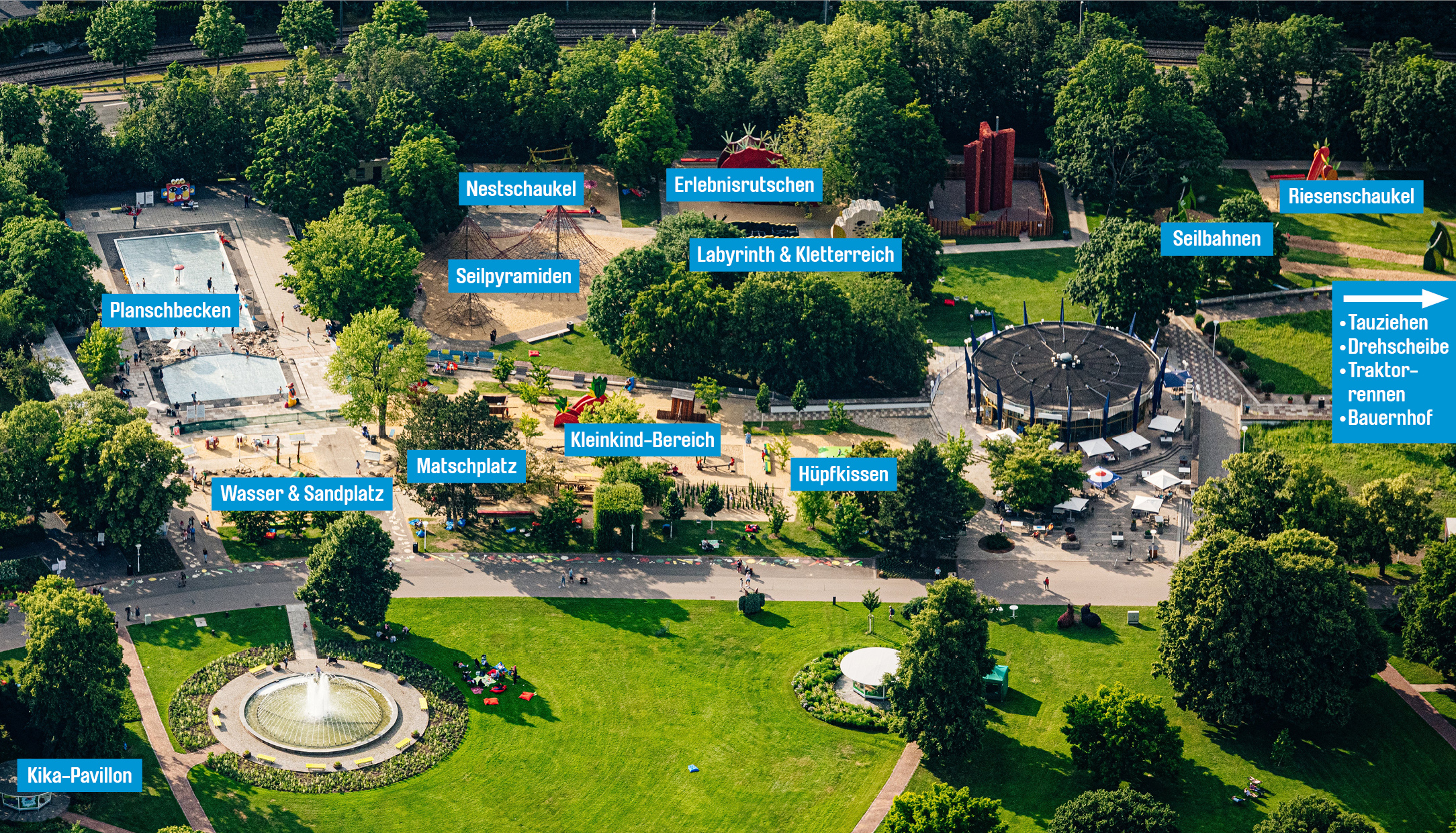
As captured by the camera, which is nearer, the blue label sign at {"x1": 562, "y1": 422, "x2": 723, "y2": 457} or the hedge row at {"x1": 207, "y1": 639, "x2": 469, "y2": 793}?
the hedge row at {"x1": 207, "y1": 639, "x2": 469, "y2": 793}

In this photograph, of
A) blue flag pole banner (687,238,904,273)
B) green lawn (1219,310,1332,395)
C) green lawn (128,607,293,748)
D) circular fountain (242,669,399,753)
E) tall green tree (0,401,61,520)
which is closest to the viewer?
circular fountain (242,669,399,753)

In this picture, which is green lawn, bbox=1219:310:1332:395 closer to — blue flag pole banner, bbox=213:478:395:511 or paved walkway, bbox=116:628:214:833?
blue flag pole banner, bbox=213:478:395:511

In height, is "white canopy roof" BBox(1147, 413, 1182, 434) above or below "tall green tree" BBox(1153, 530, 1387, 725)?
above

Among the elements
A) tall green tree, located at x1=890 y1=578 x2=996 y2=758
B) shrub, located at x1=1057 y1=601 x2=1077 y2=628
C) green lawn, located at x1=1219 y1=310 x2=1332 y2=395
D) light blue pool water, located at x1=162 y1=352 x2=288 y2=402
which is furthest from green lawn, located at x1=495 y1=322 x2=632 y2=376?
green lawn, located at x1=1219 y1=310 x2=1332 y2=395

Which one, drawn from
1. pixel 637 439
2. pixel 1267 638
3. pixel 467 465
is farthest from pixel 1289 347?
pixel 467 465

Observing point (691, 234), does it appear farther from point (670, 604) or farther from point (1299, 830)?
point (1299, 830)

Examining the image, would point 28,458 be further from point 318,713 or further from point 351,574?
point 318,713

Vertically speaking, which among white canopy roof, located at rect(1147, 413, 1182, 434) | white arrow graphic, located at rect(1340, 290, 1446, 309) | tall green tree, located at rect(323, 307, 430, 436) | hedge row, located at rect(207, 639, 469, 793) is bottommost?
hedge row, located at rect(207, 639, 469, 793)

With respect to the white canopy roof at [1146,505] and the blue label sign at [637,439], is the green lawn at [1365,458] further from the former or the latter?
the blue label sign at [637,439]

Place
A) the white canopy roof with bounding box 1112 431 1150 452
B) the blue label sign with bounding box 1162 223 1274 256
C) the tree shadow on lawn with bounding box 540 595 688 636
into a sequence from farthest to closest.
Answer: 1. the blue label sign with bounding box 1162 223 1274 256
2. the white canopy roof with bounding box 1112 431 1150 452
3. the tree shadow on lawn with bounding box 540 595 688 636
